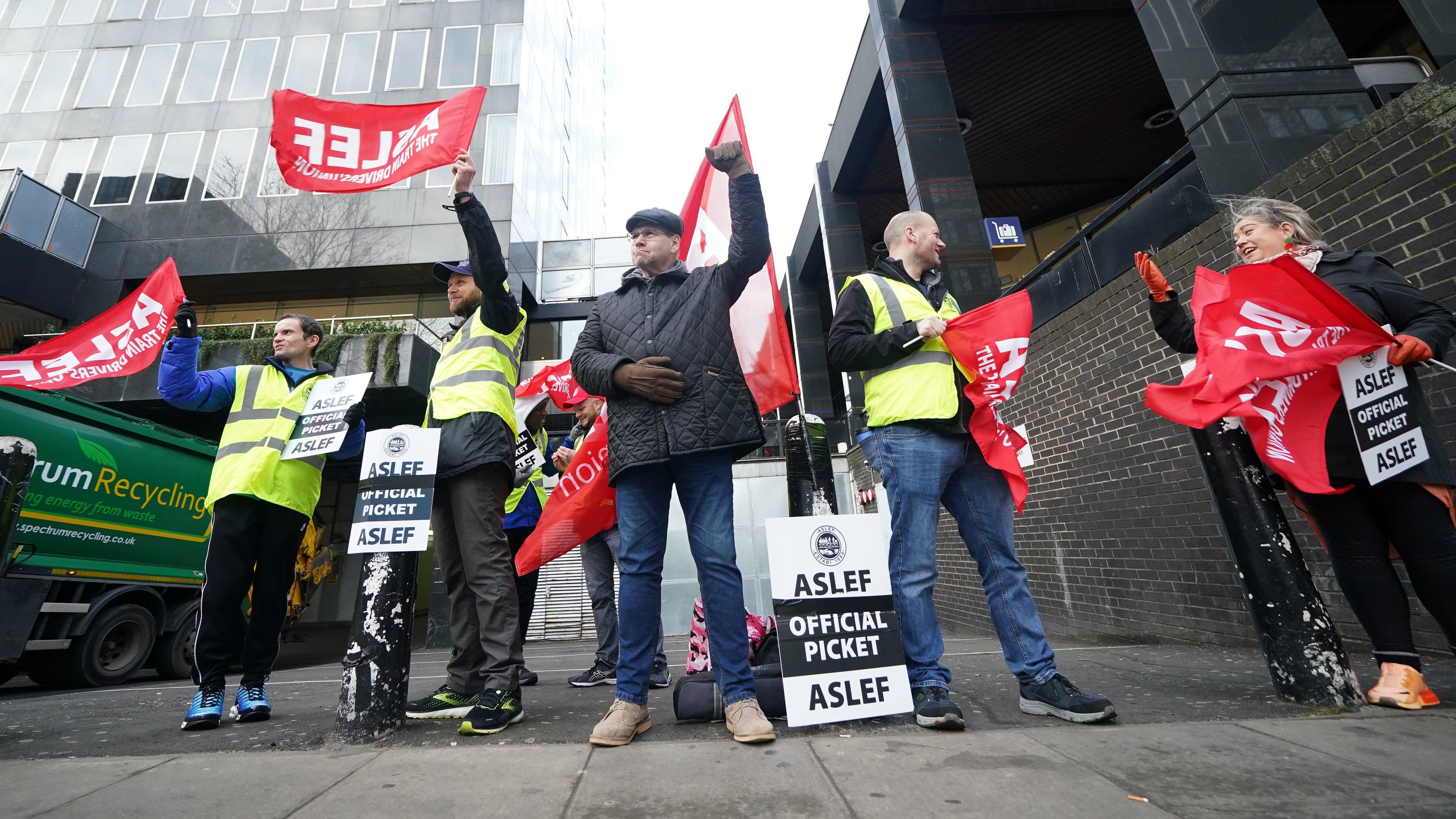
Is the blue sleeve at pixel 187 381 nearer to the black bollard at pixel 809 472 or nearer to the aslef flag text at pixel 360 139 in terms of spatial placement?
the aslef flag text at pixel 360 139

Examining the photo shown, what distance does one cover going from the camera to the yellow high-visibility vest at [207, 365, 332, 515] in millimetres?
2830

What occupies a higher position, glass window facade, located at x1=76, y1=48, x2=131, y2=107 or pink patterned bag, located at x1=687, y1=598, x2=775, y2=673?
glass window facade, located at x1=76, y1=48, x2=131, y2=107

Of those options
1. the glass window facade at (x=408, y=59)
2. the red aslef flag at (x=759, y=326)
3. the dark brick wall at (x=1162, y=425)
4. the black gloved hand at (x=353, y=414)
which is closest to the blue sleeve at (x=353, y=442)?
the black gloved hand at (x=353, y=414)

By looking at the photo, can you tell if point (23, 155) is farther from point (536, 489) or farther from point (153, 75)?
point (536, 489)

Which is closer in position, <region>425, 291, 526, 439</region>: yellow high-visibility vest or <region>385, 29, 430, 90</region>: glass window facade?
<region>425, 291, 526, 439</region>: yellow high-visibility vest

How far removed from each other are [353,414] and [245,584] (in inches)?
34.6

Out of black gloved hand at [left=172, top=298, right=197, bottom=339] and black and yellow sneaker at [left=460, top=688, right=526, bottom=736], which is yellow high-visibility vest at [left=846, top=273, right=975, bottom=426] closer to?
black and yellow sneaker at [left=460, top=688, right=526, bottom=736]

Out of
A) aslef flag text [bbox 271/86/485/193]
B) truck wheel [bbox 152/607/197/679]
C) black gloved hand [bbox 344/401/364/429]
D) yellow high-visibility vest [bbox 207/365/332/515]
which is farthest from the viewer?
truck wheel [bbox 152/607/197/679]

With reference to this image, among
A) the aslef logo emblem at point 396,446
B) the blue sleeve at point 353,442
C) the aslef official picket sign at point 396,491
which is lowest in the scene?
the aslef official picket sign at point 396,491

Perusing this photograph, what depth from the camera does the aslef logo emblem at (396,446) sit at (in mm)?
2576

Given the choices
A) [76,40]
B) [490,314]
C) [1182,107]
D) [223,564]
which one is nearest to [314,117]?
[490,314]

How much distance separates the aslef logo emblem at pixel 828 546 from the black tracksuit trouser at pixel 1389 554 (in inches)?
70.7

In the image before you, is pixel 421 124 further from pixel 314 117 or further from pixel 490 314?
pixel 490 314

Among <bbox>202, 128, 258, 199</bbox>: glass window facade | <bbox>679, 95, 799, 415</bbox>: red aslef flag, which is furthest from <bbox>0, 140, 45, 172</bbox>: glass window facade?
<bbox>679, 95, 799, 415</bbox>: red aslef flag
